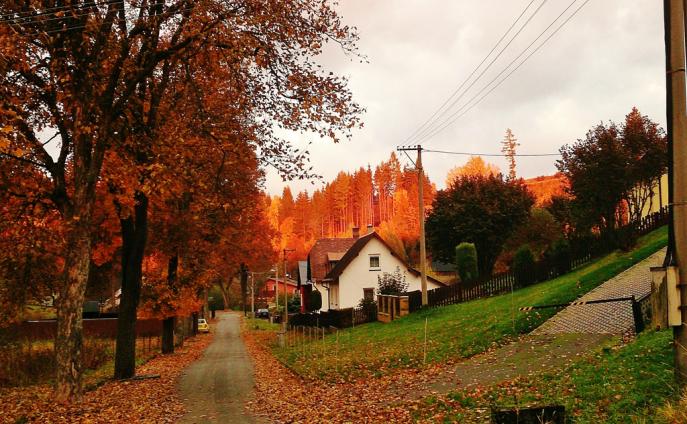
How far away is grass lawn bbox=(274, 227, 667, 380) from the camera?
1895 cm

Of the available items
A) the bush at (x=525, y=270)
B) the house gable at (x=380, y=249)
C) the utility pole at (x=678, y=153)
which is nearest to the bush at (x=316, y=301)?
Result: the house gable at (x=380, y=249)

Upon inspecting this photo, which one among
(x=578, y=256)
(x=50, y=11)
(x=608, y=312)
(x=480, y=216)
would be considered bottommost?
(x=608, y=312)

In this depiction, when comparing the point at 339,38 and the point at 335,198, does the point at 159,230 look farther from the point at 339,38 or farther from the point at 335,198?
the point at 335,198

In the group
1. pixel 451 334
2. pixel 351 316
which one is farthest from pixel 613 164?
pixel 351 316

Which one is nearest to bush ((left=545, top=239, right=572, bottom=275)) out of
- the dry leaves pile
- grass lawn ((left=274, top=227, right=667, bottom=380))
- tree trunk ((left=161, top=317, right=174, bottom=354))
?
grass lawn ((left=274, top=227, right=667, bottom=380))

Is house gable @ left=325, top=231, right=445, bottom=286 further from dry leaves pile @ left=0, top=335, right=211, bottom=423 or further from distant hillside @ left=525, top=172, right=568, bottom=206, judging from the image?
dry leaves pile @ left=0, top=335, right=211, bottom=423

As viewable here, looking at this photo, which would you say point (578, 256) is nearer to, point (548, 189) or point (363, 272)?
point (363, 272)

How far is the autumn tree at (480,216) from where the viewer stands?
5112cm

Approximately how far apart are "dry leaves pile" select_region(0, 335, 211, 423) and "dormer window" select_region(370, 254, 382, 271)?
3148cm

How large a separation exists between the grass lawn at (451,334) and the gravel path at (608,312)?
62 cm

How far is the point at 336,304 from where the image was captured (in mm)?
52938

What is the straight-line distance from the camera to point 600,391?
9680 mm

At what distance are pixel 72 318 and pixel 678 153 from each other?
12.5m

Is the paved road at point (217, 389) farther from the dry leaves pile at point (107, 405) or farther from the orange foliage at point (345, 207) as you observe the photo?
the orange foliage at point (345, 207)
